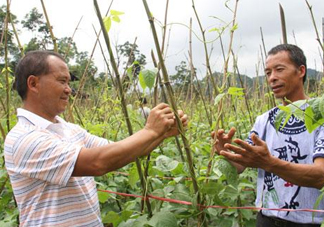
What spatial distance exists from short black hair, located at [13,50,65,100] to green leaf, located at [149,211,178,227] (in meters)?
0.73

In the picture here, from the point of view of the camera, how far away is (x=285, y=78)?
171cm

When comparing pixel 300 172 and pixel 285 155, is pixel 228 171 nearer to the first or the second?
pixel 300 172

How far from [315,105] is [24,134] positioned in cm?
98

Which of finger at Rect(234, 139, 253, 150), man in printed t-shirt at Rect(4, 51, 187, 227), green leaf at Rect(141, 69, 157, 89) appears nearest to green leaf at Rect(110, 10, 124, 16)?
green leaf at Rect(141, 69, 157, 89)

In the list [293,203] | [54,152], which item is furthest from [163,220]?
[293,203]

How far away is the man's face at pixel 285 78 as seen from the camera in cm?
171

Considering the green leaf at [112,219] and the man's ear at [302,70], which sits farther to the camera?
the man's ear at [302,70]

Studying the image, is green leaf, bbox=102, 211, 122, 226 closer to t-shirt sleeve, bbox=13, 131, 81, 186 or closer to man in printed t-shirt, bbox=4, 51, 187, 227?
man in printed t-shirt, bbox=4, 51, 187, 227

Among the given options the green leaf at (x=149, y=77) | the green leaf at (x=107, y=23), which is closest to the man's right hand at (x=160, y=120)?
the green leaf at (x=149, y=77)

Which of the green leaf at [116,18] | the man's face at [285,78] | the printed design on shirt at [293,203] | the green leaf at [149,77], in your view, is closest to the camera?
the green leaf at [149,77]

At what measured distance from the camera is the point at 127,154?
123 cm

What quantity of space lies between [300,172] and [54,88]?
102 cm

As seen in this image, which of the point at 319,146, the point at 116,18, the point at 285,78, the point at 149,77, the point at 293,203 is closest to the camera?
the point at 149,77

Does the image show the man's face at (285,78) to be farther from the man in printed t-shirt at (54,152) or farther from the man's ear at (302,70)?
the man in printed t-shirt at (54,152)
